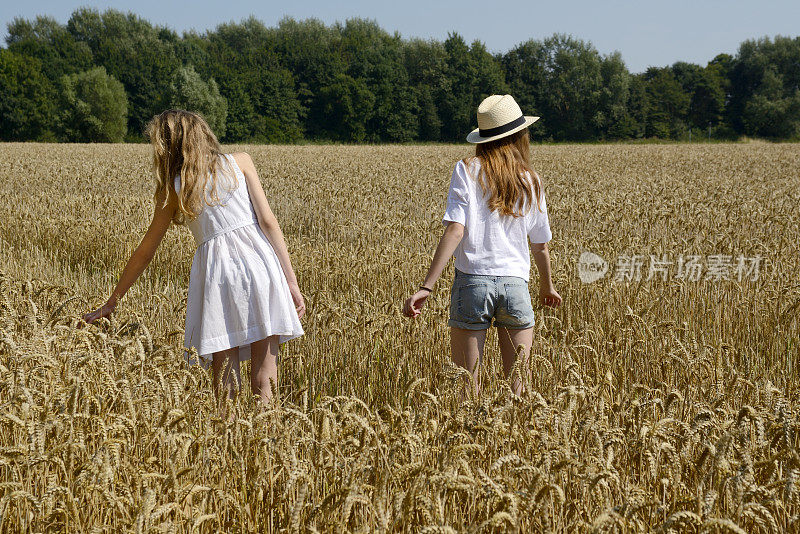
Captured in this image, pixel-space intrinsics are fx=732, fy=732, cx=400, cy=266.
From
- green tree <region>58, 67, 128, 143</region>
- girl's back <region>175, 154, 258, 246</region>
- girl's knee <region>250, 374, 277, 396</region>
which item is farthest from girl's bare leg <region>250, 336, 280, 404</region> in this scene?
green tree <region>58, 67, 128, 143</region>

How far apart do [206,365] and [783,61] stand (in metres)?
90.2

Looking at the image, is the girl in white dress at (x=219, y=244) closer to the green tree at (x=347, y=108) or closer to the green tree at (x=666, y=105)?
the green tree at (x=347, y=108)

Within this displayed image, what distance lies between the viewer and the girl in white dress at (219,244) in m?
3.60

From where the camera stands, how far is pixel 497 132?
3.73 m

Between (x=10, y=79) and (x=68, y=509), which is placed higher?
(x=10, y=79)

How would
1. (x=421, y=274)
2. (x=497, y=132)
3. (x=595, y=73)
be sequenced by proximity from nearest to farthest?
(x=497, y=132), (x=421, y=274), (x=595, y=73)

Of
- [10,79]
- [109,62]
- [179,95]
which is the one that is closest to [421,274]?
[179,95]

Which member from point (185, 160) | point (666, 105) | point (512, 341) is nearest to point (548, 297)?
point (512, 341)

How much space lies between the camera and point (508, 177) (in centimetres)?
368

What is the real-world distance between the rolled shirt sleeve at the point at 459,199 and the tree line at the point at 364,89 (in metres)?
58.5

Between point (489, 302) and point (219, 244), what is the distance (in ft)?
4.57

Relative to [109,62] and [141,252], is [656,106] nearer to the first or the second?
[109,62]

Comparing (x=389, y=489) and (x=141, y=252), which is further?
(x=141, y=252)

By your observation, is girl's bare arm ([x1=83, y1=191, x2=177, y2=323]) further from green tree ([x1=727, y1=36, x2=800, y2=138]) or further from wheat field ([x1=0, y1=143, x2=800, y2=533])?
green tree ([x1=727, y1=36, x2=800, y2=138])
